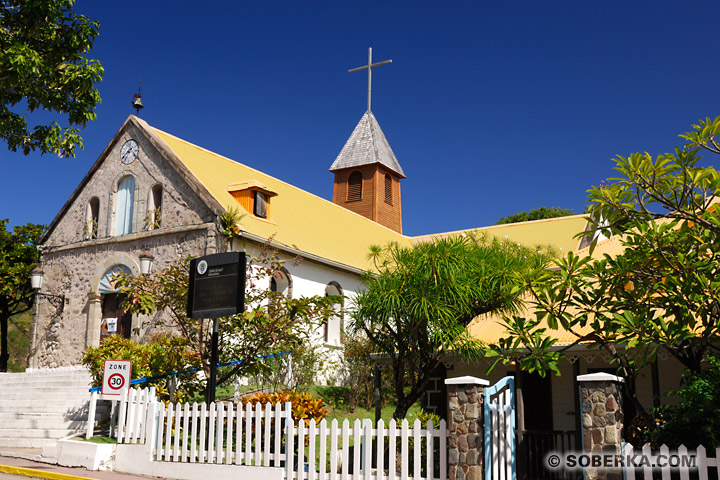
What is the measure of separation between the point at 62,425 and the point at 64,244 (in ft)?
34.6

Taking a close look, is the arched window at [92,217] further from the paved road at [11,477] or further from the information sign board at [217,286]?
the paved road at [11,477]

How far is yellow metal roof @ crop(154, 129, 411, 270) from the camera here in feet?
70.3

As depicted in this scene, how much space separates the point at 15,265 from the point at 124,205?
5.65 m

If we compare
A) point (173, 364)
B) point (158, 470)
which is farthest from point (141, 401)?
point (173, 364)

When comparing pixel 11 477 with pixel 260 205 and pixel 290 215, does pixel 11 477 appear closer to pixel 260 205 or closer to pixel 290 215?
pixel 260 205

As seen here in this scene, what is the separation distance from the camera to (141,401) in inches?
461

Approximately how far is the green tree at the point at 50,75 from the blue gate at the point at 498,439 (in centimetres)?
1017

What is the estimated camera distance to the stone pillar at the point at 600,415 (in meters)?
7.66

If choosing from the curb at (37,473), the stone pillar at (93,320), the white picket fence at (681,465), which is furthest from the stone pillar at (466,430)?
the stone pillar at (93,320)

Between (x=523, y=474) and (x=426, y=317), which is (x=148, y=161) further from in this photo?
(x=523, y=474)

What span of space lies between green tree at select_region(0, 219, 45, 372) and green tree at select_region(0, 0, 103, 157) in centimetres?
1201

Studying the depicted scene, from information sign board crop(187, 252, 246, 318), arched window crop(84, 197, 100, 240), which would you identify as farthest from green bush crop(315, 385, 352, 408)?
arched window crop(84, 197, 100, 240)

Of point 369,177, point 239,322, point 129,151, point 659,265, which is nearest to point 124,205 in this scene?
point 129,151

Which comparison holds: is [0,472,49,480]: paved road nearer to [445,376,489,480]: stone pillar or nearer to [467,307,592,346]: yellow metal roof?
[445,376,489,480]: stone pillar
